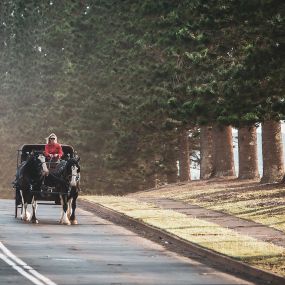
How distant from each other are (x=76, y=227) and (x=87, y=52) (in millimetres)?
51518

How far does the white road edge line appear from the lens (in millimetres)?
16875

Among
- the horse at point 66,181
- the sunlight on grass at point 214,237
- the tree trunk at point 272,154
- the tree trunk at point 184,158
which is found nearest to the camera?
the sunlight on grass at point 214,237

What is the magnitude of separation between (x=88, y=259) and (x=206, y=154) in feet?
110

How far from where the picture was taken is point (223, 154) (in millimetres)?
49688

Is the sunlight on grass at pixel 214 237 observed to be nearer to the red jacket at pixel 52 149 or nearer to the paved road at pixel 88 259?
the paved road at pixel 88 259

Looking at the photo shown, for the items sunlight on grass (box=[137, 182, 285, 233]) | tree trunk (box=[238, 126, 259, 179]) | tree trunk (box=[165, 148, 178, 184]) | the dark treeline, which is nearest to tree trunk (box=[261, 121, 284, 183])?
sunlight on grass (box=[137, 182, 285, 233])

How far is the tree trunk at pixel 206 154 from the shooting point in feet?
174

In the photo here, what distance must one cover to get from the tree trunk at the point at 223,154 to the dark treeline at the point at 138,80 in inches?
2.8

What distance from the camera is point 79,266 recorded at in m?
19.2

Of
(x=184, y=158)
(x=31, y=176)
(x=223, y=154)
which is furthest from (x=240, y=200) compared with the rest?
(x=184, y=158)

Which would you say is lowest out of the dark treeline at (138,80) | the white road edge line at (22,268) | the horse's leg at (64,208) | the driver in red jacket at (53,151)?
the white road edge line at (22,268)

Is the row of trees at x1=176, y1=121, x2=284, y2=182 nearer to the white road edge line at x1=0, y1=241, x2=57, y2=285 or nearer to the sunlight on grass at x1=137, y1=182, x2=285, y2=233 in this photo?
the sunlight on grass at x1=137, y1=182, x2=285, y2=233

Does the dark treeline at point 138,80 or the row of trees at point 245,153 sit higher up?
the dark treeline at point 138,80

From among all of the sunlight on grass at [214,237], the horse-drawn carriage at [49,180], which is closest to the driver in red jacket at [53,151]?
the horse-drawn carriage at [49,180]
